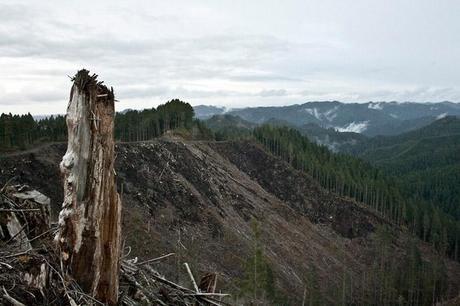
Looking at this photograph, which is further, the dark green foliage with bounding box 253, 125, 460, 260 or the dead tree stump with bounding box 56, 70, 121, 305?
the dark green foliage with bounding box 253, 125, 460, 260

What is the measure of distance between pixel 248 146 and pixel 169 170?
39503 millimetres

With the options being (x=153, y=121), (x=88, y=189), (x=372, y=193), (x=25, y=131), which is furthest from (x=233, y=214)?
(x=88, y=189)

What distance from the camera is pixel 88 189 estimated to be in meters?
6.53

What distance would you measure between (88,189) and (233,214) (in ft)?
242

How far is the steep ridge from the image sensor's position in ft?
201

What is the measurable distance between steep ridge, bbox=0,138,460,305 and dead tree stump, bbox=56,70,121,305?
49358mm

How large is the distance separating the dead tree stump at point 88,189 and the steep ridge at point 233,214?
4936 centimetres

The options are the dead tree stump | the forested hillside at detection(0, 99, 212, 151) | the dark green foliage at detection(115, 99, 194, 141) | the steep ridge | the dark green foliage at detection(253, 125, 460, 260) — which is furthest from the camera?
the dark green foliage at detection(253, 125, 460, 260)

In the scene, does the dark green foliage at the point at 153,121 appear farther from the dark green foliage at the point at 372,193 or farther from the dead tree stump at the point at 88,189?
the dead tree stump at the point at 88,189

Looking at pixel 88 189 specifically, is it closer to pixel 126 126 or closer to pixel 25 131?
pixel 25 131

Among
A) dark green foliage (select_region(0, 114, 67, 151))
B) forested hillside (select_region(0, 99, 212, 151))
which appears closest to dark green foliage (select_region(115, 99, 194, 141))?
forested hillside (select_region(0, 99, 212, 151))

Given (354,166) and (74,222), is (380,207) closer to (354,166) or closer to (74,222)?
(354,166)

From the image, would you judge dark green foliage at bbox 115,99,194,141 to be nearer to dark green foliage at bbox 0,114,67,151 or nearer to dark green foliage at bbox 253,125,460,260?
dark green foliage at bbox 0,114,67,151

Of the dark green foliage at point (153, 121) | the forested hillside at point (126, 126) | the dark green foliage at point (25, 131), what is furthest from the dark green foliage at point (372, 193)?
the dark green foliage at point (25, 131)
